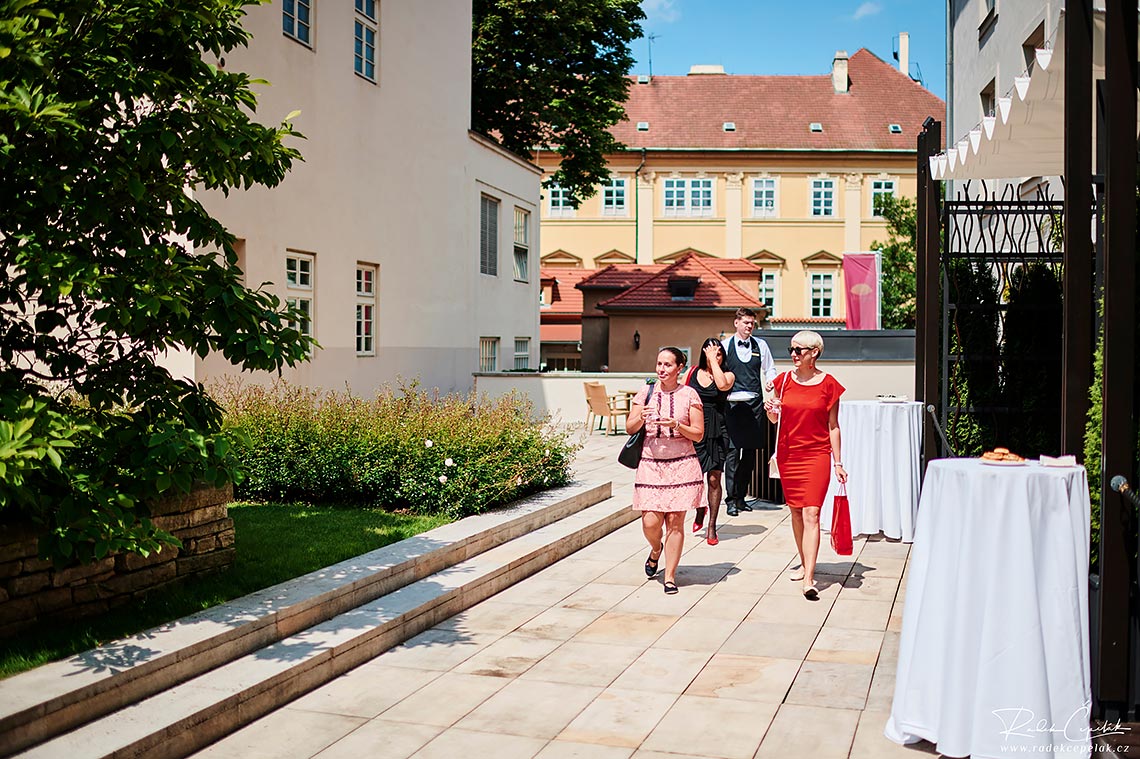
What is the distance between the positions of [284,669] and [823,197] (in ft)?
172

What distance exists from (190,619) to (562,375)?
62.9 feet

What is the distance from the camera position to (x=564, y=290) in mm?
48719

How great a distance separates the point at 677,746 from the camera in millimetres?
5273

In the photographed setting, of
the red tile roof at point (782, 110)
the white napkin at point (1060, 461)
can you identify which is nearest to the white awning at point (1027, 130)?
the white napkin at point (1060, 461)

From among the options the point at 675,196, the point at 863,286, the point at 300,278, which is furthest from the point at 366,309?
the point at 675,196

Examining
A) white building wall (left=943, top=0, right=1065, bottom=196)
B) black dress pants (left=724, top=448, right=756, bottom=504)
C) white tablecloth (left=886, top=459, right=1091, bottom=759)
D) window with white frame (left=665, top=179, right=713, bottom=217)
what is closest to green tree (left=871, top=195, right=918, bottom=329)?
window with white frame (left=665, top=179, right=713, bottom=217)

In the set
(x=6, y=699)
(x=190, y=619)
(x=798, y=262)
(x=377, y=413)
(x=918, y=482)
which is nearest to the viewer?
(x=6, y=699)

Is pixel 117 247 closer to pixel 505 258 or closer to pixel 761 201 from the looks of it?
pixel 505 258

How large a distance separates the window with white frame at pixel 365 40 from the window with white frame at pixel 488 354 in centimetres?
802

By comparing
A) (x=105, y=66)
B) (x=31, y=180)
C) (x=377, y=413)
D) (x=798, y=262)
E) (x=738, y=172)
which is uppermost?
(x=738, y=172)

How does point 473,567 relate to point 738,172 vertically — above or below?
below

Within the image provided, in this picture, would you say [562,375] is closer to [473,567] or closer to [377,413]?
[377,413]

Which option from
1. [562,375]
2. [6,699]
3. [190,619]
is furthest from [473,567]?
[562,375]

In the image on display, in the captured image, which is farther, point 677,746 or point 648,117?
point 648,117
